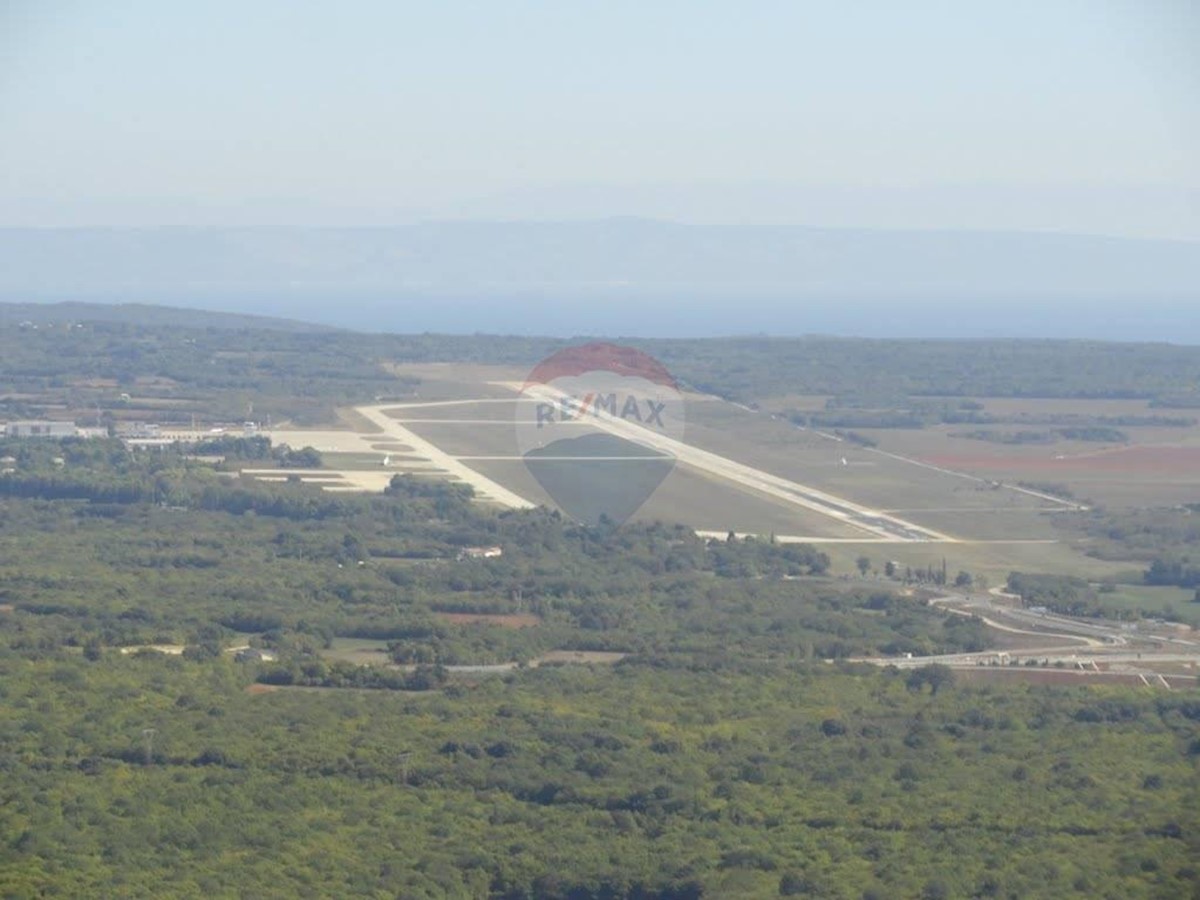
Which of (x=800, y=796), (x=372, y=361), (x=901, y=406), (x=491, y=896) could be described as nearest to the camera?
(x=491, y=896)

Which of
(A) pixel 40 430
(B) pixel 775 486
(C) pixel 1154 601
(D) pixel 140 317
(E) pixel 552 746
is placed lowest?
(E) pixel 552 746

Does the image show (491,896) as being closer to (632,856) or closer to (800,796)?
(632,856)

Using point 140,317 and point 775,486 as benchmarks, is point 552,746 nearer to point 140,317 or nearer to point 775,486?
point 775,486

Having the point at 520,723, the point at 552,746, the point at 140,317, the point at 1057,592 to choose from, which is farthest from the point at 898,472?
the point at 140,317

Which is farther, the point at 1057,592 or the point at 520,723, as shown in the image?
the point at 1057,592

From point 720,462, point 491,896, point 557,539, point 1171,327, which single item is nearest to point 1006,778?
point 491,896

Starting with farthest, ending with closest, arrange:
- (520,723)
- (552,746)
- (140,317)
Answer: (140,317) < (520,723) < (552,746)

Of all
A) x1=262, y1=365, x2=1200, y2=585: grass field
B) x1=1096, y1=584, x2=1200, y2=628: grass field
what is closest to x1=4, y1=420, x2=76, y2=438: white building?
x1=262, y1=365, x2=1200, y2=585: grass field

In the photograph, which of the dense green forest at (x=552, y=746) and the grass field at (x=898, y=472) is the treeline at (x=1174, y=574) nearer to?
the grass field at (x=898, y=472)
